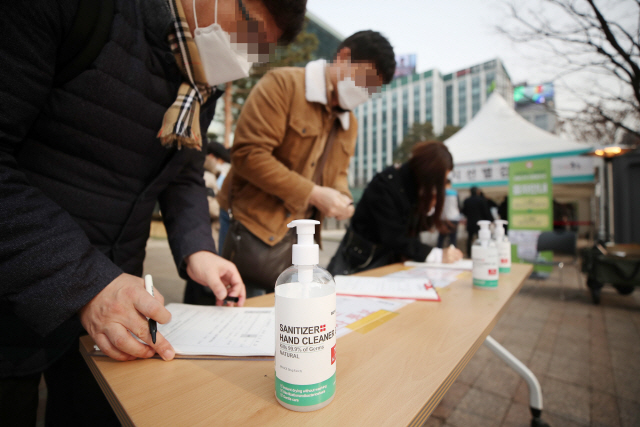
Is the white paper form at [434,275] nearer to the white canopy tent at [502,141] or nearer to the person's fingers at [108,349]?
the person's fingers at [108,349]

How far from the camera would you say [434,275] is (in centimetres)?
140

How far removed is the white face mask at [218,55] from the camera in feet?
2.27

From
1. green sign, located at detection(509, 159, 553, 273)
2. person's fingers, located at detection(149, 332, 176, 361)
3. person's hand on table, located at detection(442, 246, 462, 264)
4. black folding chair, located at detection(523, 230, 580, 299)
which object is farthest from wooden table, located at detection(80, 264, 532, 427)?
green sign, located at detection(509, 159, 553, 273)

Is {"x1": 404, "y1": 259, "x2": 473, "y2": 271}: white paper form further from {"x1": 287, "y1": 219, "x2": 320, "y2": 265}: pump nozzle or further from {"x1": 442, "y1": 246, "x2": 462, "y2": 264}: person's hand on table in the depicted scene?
{"x1": 287, "y1": 219, "x2": 320, "y2": 265}: pump nozzle

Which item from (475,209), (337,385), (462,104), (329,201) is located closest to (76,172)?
(337,385)

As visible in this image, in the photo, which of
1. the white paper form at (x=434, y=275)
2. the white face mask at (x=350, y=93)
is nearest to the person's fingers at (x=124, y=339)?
the white paper form at (x=434, y=275)

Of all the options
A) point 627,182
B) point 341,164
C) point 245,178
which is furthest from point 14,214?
point 627,182

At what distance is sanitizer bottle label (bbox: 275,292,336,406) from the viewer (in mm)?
399

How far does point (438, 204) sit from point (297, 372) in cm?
177

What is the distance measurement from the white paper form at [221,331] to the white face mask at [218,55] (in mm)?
553

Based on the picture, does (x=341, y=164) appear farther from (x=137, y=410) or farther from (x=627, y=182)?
(x=627, y=182)

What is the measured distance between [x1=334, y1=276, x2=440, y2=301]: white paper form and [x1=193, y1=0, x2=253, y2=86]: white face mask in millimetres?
701

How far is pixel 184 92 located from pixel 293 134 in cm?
65

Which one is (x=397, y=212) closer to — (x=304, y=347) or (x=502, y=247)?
(x=502, y=247)
